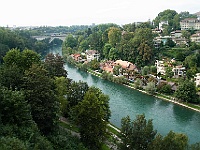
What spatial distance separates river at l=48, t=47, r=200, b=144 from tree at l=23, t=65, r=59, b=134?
5.87 m

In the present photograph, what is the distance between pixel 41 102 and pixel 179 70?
16.6m

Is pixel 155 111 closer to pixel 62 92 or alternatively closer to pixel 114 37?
pixel 62 92

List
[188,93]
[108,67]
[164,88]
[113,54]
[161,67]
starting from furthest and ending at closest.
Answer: [113,54], [108,67], [161,67], [164,88], [188,93]

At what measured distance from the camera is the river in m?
13.6

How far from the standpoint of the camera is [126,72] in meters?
24.2

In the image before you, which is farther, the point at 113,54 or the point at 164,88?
the point at 113,54

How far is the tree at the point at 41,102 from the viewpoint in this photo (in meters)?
8.17

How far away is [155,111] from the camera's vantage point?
53.0 ft

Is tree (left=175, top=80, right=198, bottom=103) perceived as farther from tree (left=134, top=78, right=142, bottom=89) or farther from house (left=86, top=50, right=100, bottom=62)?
house (left=86, top=50, right=100, bottom=62)

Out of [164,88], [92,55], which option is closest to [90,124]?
[164,88]

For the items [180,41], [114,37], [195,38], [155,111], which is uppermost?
[114,37]

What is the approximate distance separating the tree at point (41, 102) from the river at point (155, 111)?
19.3 ft

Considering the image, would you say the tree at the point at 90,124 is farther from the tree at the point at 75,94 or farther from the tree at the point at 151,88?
the tree at the point at 151,88

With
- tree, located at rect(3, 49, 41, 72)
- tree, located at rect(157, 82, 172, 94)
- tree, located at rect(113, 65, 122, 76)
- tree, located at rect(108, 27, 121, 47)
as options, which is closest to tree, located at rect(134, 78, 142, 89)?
tree, located at rect(157, 82, 172, 94)
